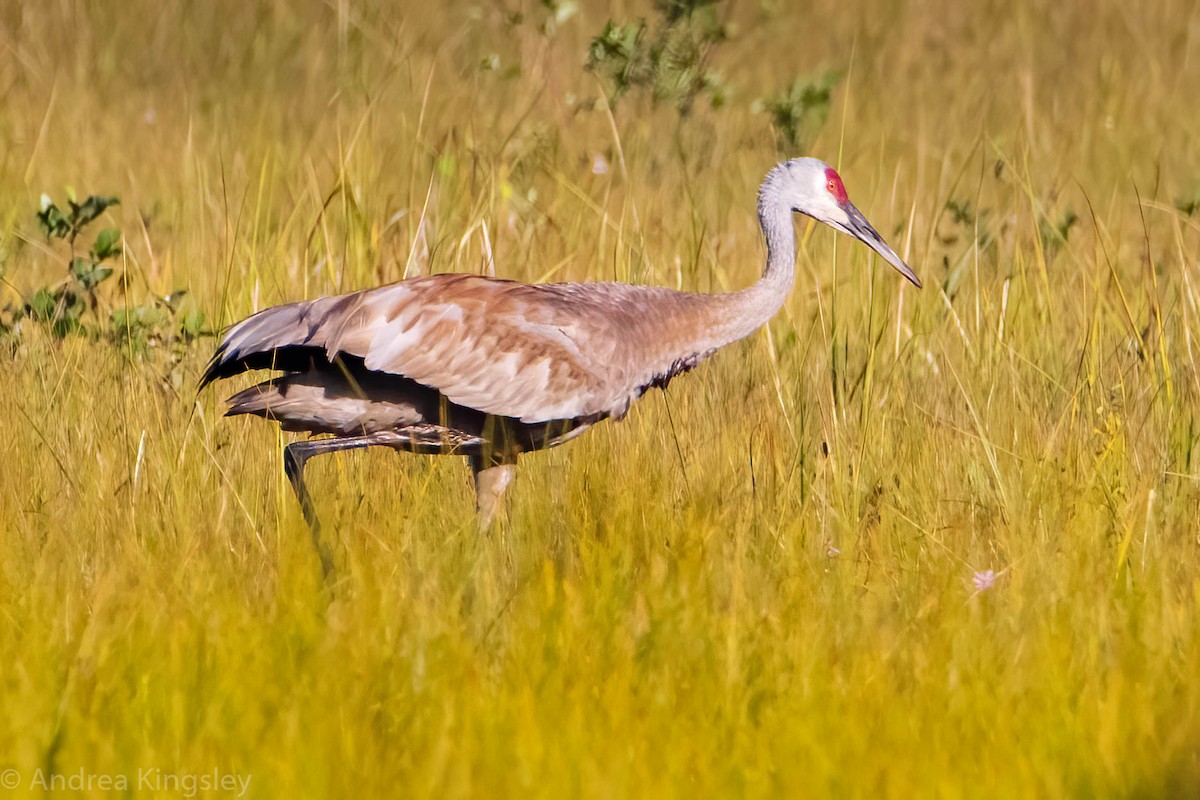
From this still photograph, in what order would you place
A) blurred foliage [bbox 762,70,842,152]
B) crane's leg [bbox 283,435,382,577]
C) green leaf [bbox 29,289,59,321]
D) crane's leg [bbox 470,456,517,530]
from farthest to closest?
blurred foliage [bbox 762,70,842,152]
green leaf [bbox 29,289,59,321]
crane's leg [bbox 470,456,517,530]
crane's leg [bbox 283,435,382,577]

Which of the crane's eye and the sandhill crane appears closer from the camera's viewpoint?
the sandhill crane

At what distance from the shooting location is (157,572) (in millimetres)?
3480

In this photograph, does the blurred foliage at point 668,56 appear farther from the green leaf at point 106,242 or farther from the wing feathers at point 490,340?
the wing feathers at point 490,340

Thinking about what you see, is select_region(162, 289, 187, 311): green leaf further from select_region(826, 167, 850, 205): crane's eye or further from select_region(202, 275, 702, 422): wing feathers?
select_region(826, 167, 850, 205): crane's eye

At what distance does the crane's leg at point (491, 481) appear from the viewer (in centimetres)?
444

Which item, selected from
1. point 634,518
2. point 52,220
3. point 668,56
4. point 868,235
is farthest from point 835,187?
point 52,220

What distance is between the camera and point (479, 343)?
4.34 m

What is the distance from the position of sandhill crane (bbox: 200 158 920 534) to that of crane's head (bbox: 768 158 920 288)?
64 centimetres

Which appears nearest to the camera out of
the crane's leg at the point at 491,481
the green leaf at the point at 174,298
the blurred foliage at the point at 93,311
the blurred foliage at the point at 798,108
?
the crane's leg at the point at 491,481

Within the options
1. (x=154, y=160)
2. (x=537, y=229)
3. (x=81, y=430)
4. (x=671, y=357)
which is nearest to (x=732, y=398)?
(x=671, y=357)

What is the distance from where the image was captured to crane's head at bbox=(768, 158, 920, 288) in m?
4.96

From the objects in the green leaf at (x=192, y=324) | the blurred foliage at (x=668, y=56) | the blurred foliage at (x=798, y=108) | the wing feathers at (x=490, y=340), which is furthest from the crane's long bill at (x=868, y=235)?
the blurred foliage at (x=668, y=56)

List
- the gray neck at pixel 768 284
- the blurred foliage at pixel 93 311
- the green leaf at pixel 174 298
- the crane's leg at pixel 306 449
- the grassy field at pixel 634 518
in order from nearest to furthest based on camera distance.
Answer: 1. the grassy field at pixel 634 518
2. the crane's leg at pixel 306 449
3. the gray neck at pixel 768 284
4. the blurred foliage at pixel 93 311
5. the green leaf at pixel 174 298

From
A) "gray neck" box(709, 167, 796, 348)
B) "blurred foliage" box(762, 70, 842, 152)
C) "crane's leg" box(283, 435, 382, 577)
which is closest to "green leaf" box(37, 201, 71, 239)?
"crane's leg" box(283, 435, 382, 577)
